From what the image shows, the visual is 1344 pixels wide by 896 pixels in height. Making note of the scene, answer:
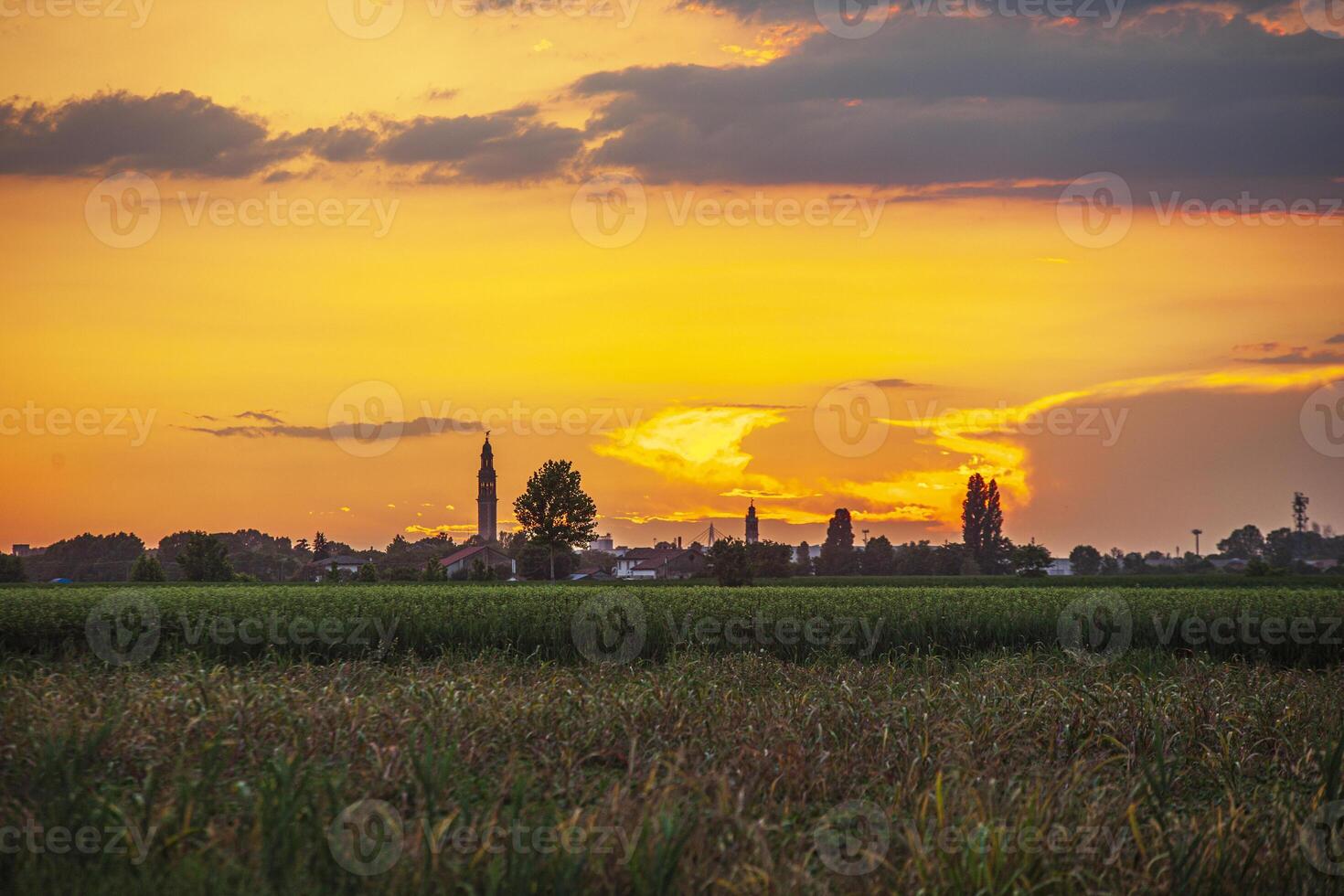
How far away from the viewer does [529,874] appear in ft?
23.4

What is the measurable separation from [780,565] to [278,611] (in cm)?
5282

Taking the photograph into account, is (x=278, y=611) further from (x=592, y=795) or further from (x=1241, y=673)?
(x=1241, y=673)

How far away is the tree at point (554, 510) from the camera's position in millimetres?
78688

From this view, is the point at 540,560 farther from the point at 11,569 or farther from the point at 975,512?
the point at 975,512

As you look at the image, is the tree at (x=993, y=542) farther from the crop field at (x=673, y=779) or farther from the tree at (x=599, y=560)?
the crop field at (x=673, y=779)

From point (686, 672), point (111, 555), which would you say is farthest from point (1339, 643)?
point (111, 555)
